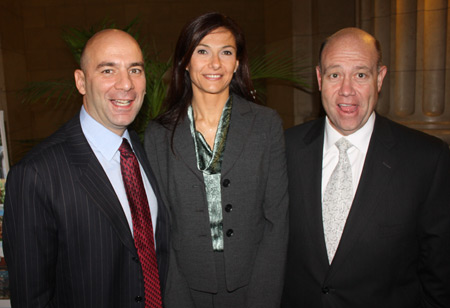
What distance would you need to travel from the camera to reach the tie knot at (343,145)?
173cm

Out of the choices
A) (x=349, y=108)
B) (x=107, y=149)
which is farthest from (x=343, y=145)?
(x=107, y=149)

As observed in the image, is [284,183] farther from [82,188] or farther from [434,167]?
[82,188]

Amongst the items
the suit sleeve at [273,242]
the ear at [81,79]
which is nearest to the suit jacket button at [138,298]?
the suit sleeve at [273,242]

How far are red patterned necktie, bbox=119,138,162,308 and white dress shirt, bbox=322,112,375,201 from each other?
35.8 inches

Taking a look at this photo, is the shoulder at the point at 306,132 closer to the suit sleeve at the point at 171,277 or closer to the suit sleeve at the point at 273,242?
the suit sleeve at the point at 273,242

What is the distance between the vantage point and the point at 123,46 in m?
1.67

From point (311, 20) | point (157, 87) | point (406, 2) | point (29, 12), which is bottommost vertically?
point (157, 87)

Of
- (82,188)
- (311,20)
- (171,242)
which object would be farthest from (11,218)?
(311,20)

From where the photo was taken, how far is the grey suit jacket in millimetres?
1679

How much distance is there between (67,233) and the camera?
1.42 meters

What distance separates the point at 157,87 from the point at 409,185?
199cm

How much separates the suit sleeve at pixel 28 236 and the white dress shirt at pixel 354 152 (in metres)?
1.30

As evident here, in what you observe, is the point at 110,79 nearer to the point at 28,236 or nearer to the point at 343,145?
the point at 28,236

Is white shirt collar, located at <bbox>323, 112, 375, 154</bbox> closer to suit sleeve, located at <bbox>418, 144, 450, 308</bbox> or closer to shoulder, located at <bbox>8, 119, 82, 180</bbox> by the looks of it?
suit sleeve, located at <bbox>418, 144, 450, 308</bbox>
